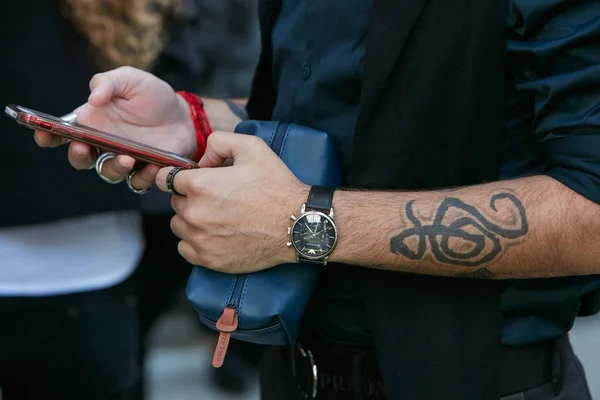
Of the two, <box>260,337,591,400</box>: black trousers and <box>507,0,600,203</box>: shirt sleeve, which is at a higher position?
<box>507,0,600,203</box>: shirt sleeve

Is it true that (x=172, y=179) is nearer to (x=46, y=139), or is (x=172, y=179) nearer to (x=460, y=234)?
(x=46, y=139)

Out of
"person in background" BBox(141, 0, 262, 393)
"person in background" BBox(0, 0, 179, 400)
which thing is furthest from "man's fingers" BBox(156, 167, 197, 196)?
"person in background" BBox(141, 0, 262, 393)

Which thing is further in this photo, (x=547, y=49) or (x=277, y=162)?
(x=277, y=162)

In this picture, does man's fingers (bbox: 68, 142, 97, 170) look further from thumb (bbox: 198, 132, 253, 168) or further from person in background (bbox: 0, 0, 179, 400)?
person in background (bbox: 0, 0, 179, 400)

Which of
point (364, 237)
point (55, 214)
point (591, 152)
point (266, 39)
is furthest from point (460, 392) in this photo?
point (55, 214)

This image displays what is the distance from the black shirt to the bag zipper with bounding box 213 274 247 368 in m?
0.24

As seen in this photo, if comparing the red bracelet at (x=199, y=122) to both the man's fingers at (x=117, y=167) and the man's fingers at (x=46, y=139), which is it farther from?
the man's fingers at (x=46, y=139)

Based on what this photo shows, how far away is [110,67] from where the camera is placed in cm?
233

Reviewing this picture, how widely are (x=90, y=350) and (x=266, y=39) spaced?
125 cm

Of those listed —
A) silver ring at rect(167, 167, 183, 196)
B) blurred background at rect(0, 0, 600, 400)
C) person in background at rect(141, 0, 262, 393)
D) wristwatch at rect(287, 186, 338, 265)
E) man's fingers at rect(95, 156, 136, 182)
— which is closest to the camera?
wristwatch at rect(287, 186, 338, 265)

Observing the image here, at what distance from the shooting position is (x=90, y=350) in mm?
2332

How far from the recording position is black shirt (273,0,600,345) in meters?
1.15

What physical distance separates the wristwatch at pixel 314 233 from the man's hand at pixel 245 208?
22 mm

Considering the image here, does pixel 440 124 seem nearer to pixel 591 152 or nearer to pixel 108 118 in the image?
pixel 591 152
